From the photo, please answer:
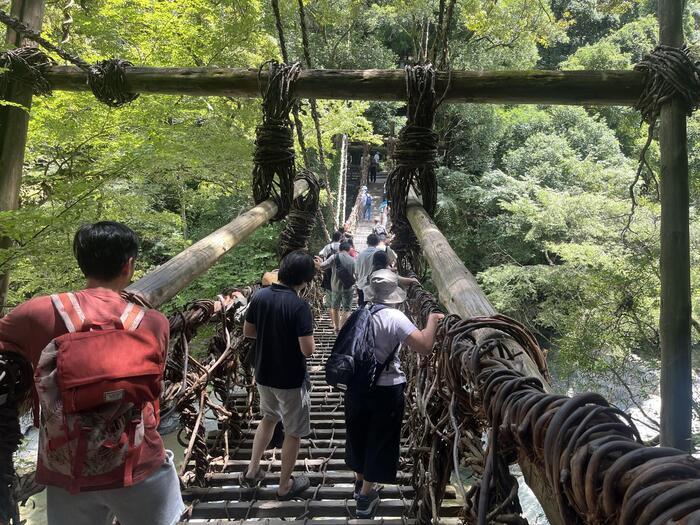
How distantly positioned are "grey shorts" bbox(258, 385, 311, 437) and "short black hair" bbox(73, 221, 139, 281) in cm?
118

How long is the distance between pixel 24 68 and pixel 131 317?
2078 millimetres

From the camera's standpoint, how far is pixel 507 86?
7.22 feet

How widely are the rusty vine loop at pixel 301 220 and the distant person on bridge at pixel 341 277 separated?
3.34 ft

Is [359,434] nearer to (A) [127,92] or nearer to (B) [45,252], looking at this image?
(A) [127,92]

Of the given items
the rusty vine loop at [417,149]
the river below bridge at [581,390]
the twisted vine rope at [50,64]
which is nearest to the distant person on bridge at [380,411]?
the rusty vine loop at [417,149]

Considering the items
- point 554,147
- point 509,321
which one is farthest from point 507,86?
point 554,147

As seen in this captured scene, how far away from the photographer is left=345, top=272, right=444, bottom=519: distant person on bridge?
78.6 inches

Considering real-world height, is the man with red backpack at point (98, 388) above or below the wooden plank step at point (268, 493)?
above

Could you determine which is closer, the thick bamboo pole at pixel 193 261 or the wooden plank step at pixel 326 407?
the thick bamboo pole at pixel 193 261

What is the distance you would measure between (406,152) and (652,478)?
212cm

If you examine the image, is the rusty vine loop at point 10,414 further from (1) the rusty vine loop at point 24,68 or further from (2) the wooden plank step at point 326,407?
(2) the wooden plank step at point 326,407

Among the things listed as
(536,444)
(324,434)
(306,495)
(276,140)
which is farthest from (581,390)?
(536,444)

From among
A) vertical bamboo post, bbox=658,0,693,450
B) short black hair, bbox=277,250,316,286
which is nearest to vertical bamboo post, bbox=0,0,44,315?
short black hair, bbox=277,250,316,286

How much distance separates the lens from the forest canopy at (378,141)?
14.0 feet
